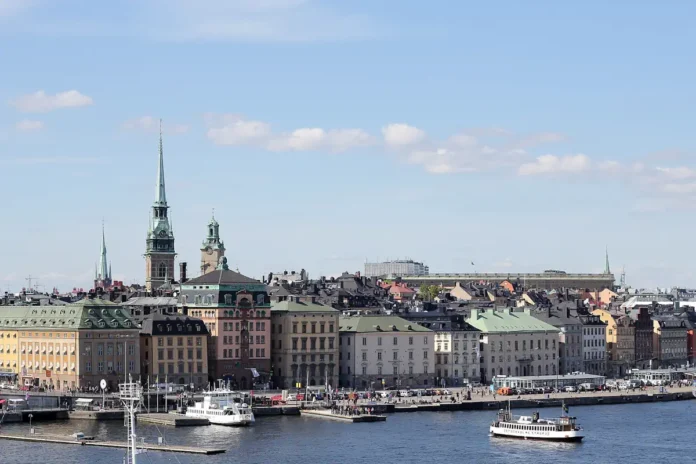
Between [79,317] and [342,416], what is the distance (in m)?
21.8

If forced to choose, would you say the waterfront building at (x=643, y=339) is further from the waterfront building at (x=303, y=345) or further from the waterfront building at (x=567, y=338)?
the waterfront building at (x=303, y=345)

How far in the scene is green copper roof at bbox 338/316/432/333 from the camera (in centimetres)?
14088

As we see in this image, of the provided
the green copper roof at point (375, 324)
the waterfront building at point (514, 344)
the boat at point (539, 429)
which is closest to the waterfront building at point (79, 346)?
the green copper roof at point (375, 324)

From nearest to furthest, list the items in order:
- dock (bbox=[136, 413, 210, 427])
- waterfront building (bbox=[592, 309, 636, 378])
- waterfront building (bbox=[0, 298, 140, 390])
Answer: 1. dock (bbox=[136, 413, 210, 427])
2. waterfront building (bbox=[0, 298, 140, 390])
3. waterfront building (bbox=[592, 309, 636, 378])

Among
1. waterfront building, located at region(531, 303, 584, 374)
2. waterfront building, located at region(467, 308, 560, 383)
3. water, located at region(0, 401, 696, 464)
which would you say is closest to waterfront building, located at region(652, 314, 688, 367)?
waterfront building, located at region(531, 303, 584, 374)

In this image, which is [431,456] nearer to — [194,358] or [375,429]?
[375,429]

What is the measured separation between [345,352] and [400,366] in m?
4.64

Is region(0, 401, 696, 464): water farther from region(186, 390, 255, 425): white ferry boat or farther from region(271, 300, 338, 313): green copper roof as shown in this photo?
region(271, 300, 338, 313): green copper roof

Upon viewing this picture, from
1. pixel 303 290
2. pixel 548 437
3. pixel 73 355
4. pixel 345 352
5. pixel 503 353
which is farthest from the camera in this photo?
pixel 303 290

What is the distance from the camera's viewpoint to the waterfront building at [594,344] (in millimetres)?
164750

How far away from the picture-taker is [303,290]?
17200cm

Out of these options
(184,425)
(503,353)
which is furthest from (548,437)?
(503,353)

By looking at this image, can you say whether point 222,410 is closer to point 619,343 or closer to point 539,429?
point 539,429

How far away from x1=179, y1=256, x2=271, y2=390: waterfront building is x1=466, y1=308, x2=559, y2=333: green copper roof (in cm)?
2253
